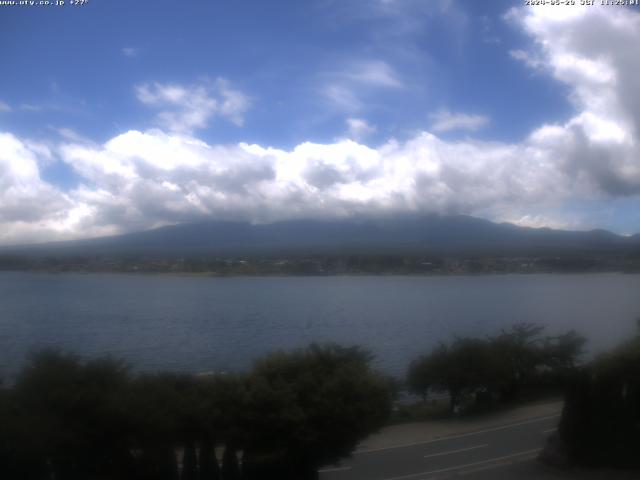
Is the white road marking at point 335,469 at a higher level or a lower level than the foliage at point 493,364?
lower

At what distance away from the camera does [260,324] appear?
30.9m

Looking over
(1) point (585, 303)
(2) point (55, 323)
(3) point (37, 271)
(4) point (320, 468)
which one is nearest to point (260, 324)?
(2) point (55, 323)

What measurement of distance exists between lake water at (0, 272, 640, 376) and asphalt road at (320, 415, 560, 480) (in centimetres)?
379

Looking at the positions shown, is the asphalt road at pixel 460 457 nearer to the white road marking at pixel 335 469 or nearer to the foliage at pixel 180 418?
the white road marking at pixel 335 469

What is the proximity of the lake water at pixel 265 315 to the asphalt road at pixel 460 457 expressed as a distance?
149 inches

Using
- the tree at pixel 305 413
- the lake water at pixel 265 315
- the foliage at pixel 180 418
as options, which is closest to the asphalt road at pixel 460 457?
the tree at pixel 305 413

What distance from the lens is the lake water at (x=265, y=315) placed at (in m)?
21.2

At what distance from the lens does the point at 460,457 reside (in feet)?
37.5

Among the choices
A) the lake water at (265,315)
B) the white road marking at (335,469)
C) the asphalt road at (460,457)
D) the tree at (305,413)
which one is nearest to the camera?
the asphalt road at (460,457)

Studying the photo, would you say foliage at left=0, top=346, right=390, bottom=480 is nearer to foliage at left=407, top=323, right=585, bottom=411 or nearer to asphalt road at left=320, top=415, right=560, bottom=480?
asphalt road at left=320, top=415, right=560, bottom=480

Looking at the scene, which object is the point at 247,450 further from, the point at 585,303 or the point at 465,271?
the point at 465,271

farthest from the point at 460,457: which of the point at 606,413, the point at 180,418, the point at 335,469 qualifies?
the point at 180,418

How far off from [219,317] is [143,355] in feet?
39.2

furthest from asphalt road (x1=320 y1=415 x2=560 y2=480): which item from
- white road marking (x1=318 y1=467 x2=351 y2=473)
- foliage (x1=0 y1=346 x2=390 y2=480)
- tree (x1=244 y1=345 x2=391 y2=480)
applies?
foliage (x1=0 y1=346 x2=390 y2=480)
